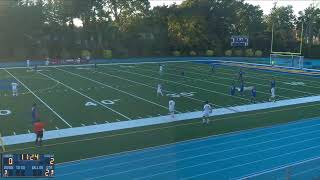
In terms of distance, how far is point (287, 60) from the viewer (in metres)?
49.5

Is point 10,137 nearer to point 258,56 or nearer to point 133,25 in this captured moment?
point 133,25

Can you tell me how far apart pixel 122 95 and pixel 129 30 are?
37.6 meters

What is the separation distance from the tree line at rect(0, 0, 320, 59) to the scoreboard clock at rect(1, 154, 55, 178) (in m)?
47.7

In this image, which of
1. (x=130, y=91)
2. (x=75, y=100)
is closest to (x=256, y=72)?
(x=130, y=91)

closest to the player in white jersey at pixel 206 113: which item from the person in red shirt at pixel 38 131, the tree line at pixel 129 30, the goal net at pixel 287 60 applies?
the person in red shirt at pixel 38 131

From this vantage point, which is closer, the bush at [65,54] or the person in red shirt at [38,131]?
the person in red shirt at [38,131]

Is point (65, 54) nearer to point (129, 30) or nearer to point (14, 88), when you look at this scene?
point (129, 30)

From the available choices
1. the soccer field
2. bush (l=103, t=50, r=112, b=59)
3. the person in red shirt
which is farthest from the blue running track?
bush (l=103, t=50, r=112, b=59)

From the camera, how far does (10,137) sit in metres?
16.7

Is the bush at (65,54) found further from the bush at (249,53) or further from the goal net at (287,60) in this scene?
the bush at (249,53)

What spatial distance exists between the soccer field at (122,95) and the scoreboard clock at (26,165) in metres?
5.72

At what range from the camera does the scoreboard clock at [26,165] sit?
9094mm

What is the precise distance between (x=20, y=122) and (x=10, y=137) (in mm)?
2547

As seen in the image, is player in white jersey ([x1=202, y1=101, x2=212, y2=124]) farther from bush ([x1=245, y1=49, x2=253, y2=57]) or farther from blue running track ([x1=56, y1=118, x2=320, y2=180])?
bush ([x1=245, y1=49, x2=253, y2=57])
